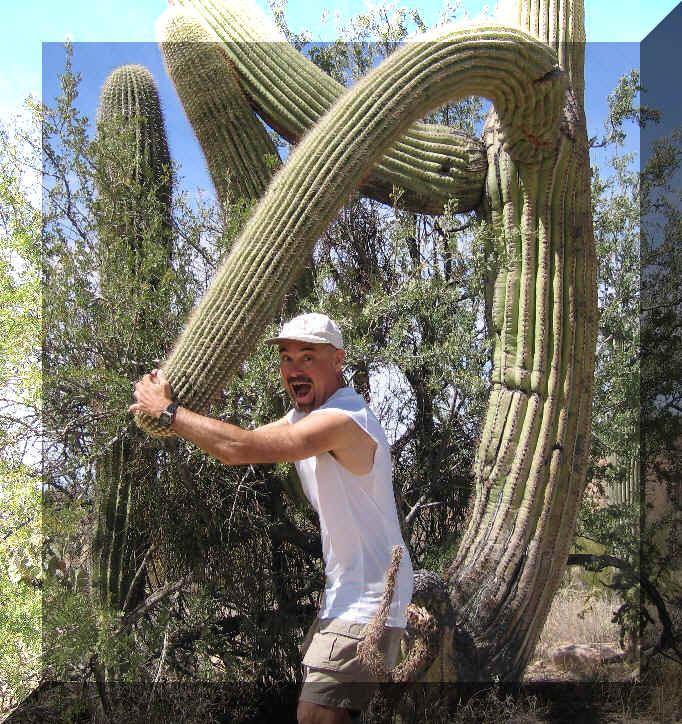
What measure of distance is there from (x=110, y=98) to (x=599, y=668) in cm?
519

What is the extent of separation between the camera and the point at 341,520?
261 cm

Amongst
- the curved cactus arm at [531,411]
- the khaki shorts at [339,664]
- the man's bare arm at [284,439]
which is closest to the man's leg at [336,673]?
the khaki shorts at [339,664]

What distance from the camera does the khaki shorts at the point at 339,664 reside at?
8.39 feet

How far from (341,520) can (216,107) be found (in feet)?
11.3

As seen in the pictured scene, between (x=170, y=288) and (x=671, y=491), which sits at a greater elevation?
(x=170, y=288)

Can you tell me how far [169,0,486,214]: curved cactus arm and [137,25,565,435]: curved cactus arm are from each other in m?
0.37

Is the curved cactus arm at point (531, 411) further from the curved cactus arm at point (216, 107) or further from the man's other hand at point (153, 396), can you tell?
the man's other hand at point (153, 396)

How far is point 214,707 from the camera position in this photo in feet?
16.5

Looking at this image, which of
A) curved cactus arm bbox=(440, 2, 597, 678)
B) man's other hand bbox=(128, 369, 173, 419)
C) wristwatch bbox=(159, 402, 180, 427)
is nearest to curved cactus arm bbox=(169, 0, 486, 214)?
curved cactus arm bbox=(440, 2, 597, 678)

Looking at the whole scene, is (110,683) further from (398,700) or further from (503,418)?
(503,418)

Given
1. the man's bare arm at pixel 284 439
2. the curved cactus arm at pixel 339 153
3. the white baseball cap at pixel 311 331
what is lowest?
the man's bare arm at pixel 284 439

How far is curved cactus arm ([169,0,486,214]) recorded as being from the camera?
5.10 meters

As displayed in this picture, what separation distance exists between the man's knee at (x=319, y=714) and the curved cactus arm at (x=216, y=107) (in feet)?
11.1

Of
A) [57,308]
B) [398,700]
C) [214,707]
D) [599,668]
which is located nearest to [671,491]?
[599,668]
